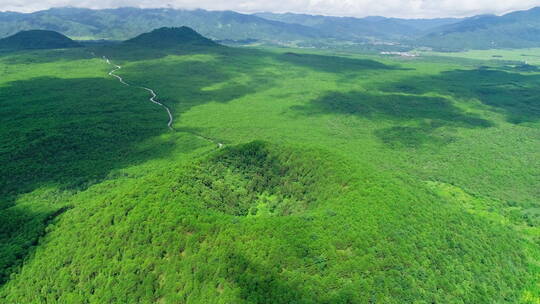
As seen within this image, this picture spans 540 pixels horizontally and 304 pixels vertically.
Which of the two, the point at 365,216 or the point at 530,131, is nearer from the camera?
the point at 365,216

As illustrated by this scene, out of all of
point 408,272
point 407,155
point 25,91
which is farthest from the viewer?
point 25,91

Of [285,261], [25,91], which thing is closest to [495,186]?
[285,261]

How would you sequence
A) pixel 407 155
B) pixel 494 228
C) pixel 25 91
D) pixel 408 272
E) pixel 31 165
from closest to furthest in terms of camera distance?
pixel 408 272, pixel 494 228, pixel 31 165, pixel 407 155, pixel 25 91

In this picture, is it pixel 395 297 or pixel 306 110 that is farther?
pixel 306 110

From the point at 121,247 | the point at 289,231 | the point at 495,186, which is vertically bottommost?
the point at 495,186

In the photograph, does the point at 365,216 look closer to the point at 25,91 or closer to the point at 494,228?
the point at 494,228

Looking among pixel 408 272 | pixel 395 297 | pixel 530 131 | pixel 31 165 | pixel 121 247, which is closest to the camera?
pixel 395 297

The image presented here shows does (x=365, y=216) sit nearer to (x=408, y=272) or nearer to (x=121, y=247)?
(x=408, y=272)

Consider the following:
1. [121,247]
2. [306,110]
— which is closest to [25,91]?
[306,110]

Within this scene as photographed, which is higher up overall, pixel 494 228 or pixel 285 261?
pixel 285 261
